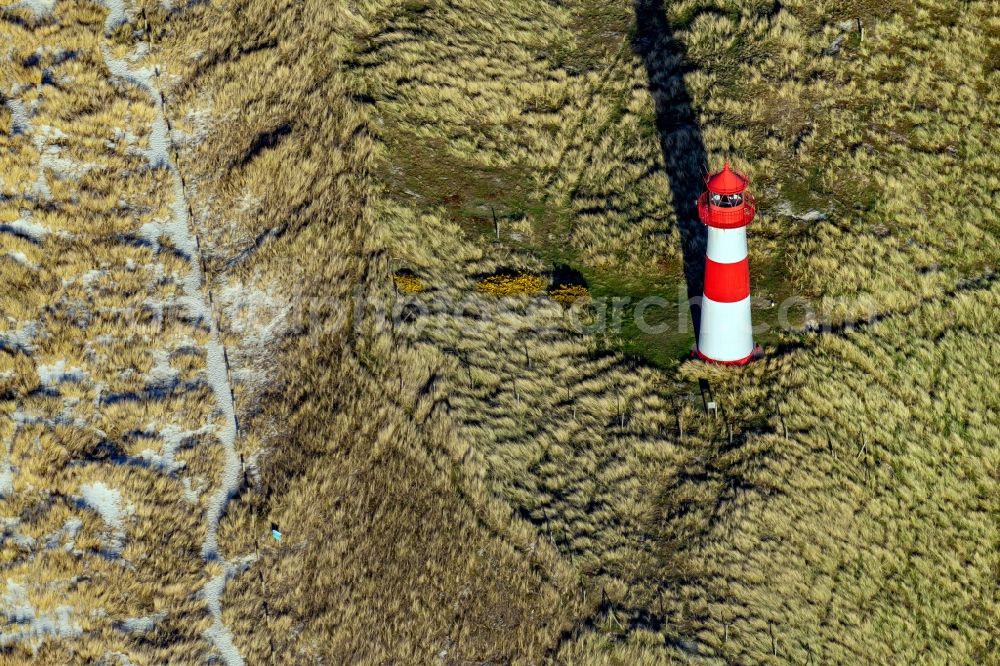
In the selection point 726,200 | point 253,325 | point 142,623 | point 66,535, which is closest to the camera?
point 142,623

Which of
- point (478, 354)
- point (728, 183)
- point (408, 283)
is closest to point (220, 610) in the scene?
point (478, 354)

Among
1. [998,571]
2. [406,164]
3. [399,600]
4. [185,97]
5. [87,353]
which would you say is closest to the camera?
[399,600]

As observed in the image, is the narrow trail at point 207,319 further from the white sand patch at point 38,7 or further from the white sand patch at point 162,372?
the white sand patch at point 38,7

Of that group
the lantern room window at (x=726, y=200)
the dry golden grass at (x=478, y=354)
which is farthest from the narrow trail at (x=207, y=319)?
the lantern room window at (x=726, y=200)

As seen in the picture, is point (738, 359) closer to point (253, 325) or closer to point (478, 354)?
point (478, 354)

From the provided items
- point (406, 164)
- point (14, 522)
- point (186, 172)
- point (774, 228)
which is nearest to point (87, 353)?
point (14, 522)

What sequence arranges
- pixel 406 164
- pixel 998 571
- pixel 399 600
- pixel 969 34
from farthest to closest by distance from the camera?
pixel 969 34
pixel 406 164
pixel 998 571
pixel 399 600

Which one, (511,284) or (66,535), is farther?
(511,284)

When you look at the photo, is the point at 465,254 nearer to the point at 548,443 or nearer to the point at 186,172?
the point at 548,443
